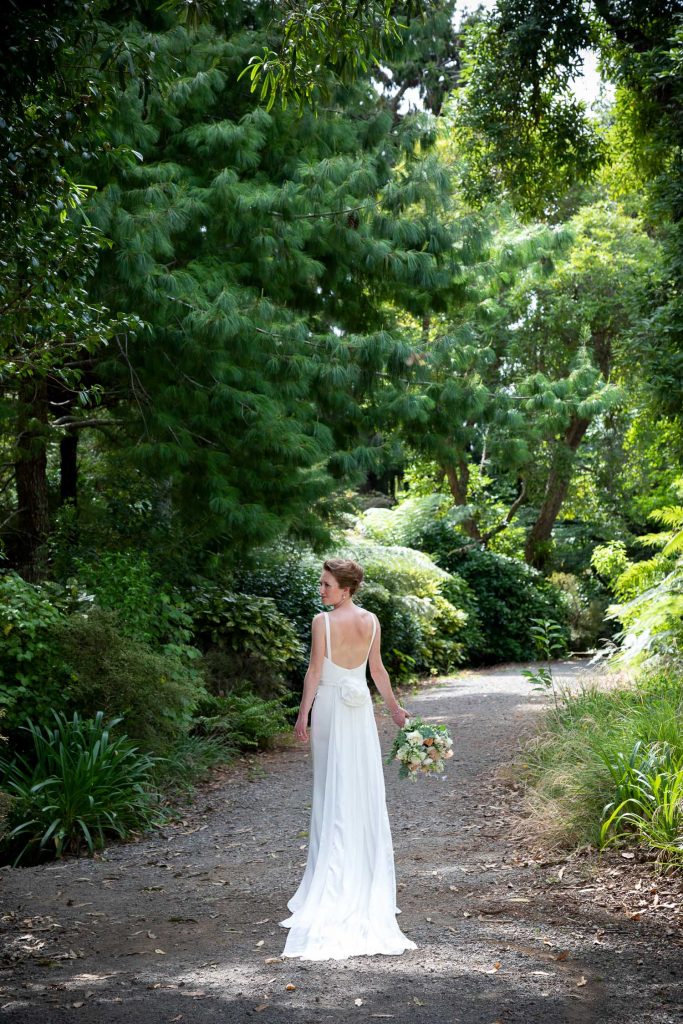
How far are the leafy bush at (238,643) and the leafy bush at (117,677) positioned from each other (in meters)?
2.71

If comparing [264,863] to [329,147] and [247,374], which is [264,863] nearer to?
[247,374]

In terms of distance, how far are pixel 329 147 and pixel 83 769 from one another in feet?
25.6

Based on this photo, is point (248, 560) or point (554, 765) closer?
point (554, 765)

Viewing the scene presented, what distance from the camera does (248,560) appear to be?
11.3m

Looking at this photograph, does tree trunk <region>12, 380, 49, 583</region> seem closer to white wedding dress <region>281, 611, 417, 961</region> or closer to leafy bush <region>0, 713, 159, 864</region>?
leafy bush <region>0, 713, 159, 864</region>

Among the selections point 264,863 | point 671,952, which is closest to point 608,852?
point 671,952

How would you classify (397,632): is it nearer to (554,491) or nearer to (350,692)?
(554,491)

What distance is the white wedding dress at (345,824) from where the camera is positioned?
5.04 metres

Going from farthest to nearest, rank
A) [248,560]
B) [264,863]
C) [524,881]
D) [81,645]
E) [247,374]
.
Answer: [248,560]
[247,374]
[81,645]
[264,863]
[524,881]

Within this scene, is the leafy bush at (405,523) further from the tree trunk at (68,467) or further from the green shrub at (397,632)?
the tree trunk at (68,467)

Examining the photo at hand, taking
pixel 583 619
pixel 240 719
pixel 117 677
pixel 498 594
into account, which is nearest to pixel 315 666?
pixel 117 677

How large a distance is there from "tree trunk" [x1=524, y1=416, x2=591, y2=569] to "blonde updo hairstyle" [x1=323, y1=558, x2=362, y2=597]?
17.4 metres

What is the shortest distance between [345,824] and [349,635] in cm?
97

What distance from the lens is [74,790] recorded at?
727cm
